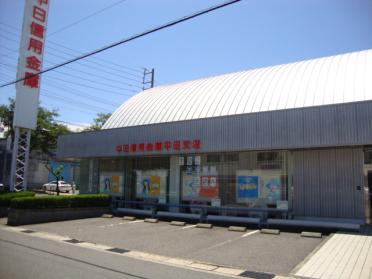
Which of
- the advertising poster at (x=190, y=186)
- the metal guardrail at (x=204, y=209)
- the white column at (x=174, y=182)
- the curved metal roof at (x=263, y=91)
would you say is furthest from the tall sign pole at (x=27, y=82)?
the advertising poster at (x=190, y=186)

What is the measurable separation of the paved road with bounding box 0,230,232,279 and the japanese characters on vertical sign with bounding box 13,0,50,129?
52.0 ft

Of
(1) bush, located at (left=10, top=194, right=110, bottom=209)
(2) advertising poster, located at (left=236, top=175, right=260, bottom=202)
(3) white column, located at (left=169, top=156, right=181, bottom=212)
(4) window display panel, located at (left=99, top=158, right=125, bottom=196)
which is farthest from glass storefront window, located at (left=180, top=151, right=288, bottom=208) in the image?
(1) bush, located at (left=10, top=194, right=110, bottom=209)

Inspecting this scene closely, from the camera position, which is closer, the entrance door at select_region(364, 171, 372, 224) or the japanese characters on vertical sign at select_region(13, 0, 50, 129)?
the entrance door at select_region(364, 171, 372, 224)

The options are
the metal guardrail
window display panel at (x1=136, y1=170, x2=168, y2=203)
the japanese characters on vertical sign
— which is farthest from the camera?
the japanese characters on vertical sign

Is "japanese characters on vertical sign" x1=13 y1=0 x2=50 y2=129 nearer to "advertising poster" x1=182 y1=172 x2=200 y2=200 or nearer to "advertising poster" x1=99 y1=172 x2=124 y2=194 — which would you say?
"advertising poster" x1=99 y1=172 x2=124 y2=194

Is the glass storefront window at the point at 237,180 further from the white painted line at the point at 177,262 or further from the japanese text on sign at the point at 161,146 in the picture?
the white painted line at the point at 177,262

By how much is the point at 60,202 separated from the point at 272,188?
426 inches

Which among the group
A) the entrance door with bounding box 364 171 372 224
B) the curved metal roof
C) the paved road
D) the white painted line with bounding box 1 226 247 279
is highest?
the curved metal roof

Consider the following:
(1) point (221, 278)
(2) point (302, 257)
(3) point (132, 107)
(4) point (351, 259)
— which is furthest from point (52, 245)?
(3) point (132, 107)

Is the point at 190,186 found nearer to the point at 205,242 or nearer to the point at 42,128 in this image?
the point at 205,242

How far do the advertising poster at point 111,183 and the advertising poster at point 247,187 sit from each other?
8284mm

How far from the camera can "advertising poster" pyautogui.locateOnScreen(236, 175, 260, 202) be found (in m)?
17.3

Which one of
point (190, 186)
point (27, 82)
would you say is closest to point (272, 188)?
point (190, 186)

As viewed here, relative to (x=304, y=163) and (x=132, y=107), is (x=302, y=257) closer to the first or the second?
(x=304, y=163)
